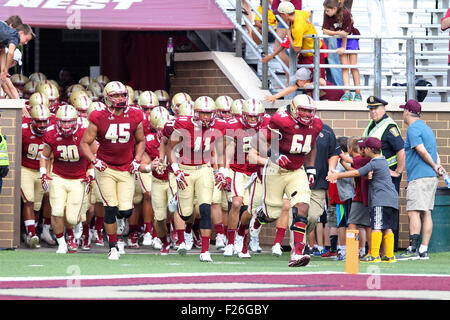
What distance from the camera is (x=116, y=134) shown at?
13.7 metres

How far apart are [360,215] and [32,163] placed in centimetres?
462

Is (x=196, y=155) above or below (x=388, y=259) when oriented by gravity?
above

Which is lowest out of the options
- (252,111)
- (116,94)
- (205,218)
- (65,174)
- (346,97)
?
(205,218)

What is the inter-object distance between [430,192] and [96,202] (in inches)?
179

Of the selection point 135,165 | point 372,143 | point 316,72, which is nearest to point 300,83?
point 316,72

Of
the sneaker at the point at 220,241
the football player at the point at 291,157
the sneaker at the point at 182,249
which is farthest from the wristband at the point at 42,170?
the football player at the point at 291,157

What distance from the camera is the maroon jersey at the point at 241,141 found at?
14.1m

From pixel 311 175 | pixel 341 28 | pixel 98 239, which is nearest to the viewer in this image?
pixel 311 175

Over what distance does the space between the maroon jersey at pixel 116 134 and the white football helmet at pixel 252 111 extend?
127 centimetres

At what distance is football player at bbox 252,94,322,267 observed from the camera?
1272 centimetres

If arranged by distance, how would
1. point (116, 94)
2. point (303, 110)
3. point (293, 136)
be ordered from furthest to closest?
point (116, 94)
point (293, 136)
point (303, 110)

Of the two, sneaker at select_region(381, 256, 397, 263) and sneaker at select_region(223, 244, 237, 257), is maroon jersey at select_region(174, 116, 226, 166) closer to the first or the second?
sneaker at select_region(223, 244, 237, 257)

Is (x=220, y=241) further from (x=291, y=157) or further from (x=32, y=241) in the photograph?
(x=32, y=241)

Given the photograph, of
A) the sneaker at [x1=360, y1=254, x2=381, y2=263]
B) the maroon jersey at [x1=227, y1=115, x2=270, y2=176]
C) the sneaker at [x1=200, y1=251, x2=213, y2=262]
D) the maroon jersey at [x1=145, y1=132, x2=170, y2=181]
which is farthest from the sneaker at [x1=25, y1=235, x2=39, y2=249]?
the sneaker at [x1=360, y1=254, x2=381, y2=263]
